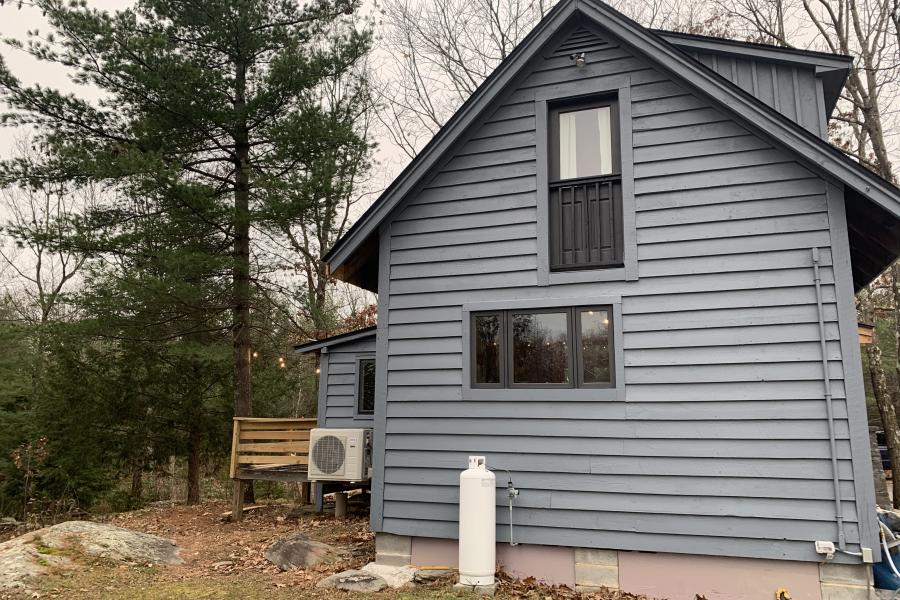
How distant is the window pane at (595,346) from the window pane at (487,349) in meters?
0.94

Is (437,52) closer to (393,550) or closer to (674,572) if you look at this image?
(393,550)

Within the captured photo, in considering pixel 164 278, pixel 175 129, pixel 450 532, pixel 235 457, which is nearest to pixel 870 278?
pixel 450 532

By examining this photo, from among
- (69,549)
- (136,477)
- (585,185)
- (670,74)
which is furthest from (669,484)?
(136,477)

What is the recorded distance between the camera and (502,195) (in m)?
6.66

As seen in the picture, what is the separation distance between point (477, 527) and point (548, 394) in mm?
1503

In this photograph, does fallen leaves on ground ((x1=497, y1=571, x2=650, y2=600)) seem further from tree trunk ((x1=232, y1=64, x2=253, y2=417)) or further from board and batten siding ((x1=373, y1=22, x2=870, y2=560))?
tree trunk ((x1=232, y1=64, x2=253, y2=417))

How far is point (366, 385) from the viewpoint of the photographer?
36.3 ft

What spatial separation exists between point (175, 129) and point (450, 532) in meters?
9.66

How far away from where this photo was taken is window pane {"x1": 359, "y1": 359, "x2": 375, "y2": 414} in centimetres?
1102

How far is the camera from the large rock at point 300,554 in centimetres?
679

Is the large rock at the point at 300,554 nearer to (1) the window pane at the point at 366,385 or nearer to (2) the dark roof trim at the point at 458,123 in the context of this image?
(2) the dark roof trim at the point at 458,123

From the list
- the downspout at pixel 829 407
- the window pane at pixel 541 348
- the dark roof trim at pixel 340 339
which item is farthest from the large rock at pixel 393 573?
the dark roof trim at pixel 340 339

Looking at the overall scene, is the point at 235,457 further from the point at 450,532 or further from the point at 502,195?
the point at 502,195

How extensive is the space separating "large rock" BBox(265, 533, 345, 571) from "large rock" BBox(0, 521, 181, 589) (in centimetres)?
127
